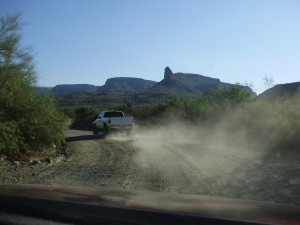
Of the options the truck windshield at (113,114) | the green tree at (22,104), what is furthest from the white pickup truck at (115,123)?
the green tree at (22,104)

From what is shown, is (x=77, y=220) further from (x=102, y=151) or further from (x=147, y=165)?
(x=102, y=151)

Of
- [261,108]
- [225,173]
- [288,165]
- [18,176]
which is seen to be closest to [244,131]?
[261,108]

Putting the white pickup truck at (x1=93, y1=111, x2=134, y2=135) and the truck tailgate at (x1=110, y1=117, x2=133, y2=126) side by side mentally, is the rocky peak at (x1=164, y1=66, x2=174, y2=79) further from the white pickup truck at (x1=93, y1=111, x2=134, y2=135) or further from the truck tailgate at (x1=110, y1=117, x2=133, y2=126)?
the truck tailgate at (x1=110, y1=117, x2=133, y2=126)

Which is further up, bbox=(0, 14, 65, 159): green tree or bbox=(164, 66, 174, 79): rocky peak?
bbox=(164, 66, 174, 79): rocky peak

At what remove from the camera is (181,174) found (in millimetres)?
8688

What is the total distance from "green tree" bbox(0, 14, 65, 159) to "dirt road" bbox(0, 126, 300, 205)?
2.29m

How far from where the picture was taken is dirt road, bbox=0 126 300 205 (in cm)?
682

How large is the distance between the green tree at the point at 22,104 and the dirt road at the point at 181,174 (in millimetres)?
2293

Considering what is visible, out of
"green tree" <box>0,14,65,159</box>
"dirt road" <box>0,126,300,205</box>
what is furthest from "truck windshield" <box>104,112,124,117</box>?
"dirt road" <box>0,126,300,205</box>

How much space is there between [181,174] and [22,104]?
8550mm

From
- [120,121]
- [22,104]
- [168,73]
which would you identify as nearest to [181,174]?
[22,104]

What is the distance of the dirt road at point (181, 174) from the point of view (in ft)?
22.4

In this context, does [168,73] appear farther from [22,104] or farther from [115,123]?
[22,104]

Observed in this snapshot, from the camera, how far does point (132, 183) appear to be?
7.64m
